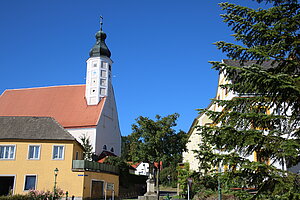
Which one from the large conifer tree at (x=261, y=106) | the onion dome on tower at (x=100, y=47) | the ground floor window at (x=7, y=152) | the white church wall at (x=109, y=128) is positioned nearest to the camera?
the large conifer tree at (x=261, y=106)

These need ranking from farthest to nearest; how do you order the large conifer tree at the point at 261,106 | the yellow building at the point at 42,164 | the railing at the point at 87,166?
the railing at the point at 87,166
the yellow building at the point at 42,164
the large conifer tree at the point at 261,106

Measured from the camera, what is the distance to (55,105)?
51.9m

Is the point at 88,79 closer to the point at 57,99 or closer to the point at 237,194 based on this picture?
the point at 57,99

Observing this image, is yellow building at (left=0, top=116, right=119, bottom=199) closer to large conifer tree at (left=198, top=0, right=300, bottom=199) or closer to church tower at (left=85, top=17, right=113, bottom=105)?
church tower at (left=85, top=17, right=113, bottom=105)

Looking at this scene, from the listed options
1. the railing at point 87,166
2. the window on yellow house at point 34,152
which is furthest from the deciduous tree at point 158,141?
the window on yellow house at point 34,152

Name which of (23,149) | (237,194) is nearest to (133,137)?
(23,149)

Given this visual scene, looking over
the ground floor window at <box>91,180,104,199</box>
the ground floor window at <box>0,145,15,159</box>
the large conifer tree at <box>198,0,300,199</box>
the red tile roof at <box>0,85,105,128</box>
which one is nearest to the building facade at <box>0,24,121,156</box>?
the red tile roof at <box>0,85,105,128</box>

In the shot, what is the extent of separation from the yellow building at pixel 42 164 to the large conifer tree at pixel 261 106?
23268mm

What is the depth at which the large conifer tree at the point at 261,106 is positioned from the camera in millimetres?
7793

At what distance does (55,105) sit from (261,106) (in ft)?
153

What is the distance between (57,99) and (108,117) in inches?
369

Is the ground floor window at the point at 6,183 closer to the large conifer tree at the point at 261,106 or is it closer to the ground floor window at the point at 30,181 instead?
the ground floor window at the point at 30,181

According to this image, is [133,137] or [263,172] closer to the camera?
[263,172]

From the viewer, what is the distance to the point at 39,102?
173 feet
